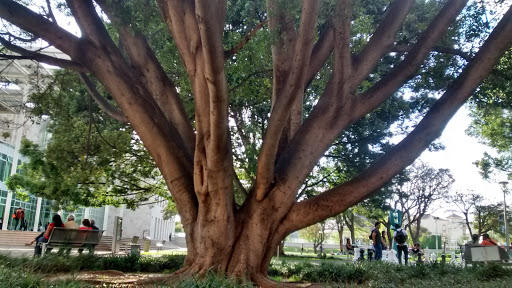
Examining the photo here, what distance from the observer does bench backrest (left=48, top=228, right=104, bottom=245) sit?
30.1 ft

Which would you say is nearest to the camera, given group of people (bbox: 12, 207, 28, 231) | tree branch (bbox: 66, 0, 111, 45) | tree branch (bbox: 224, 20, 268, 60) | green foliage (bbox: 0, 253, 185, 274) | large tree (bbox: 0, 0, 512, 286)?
large tree (bbox: 0, 0, 512, 286)

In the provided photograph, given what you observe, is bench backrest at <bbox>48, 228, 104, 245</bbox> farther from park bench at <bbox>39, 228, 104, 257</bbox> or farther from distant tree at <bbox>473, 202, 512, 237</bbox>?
distant tree at <bbox>473, 202, 512, 237</bbox>

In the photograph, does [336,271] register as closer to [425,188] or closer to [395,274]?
[395,274]

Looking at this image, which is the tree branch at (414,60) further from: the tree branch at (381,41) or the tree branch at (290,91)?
the tree branch at (290,91)

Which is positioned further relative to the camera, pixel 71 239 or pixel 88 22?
pixel 71 239

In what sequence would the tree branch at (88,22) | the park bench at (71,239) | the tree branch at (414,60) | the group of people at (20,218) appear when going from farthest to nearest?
the group of people at (20,218)
the park bench at (71,239)
the tree branch at (88,22)
the tree branch at (414,60)

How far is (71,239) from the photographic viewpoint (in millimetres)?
9703

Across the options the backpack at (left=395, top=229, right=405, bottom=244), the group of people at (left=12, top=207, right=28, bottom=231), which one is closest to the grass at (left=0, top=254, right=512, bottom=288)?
the backpack at (left=395, top=229, right=405, bottom=244)

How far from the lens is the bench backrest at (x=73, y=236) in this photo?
30.1 feet

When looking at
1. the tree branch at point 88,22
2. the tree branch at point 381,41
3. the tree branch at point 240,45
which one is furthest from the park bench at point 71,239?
the tree branch at point 381,41

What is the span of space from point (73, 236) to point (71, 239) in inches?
3.0

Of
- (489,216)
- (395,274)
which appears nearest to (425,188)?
(489,216)

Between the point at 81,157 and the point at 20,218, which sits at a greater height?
the point at 81,157

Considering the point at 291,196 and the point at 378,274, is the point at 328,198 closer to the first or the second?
the point at 291,196
